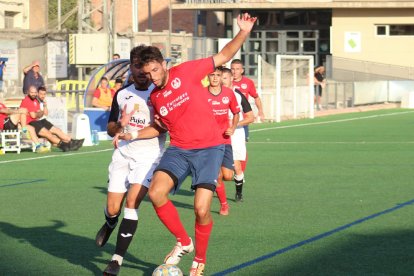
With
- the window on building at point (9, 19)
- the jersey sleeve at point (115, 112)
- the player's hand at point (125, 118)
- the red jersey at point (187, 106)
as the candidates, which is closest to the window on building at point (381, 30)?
the window on building at point (9, 19)

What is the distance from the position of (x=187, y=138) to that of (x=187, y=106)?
282 millimetres

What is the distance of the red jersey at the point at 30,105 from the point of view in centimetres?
2417

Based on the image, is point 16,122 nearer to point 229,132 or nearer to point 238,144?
point 238,144

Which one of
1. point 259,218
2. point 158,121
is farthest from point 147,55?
point 259,218

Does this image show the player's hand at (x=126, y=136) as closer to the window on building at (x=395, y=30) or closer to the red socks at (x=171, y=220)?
the red socks at (x=171, y=220)

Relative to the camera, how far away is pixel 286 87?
124 ft

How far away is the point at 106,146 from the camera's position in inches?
1033

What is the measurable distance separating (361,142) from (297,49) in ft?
132

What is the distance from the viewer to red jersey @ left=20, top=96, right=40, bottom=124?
79.3ft

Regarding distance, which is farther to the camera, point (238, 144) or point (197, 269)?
point (238, 144)

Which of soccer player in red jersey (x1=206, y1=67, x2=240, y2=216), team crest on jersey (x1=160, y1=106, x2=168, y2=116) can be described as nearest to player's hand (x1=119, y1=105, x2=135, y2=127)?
team crest on jersey (x1=160, y1=106, x2=168, y2=116)

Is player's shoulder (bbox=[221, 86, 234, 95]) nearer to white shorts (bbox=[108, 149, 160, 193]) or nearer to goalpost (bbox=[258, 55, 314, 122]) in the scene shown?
white shorts (bbox=[108, 149, 160, 193])

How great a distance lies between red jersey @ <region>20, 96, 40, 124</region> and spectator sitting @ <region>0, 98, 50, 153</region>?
111 mm

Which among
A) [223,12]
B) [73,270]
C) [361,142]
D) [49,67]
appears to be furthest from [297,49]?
[73,270]
